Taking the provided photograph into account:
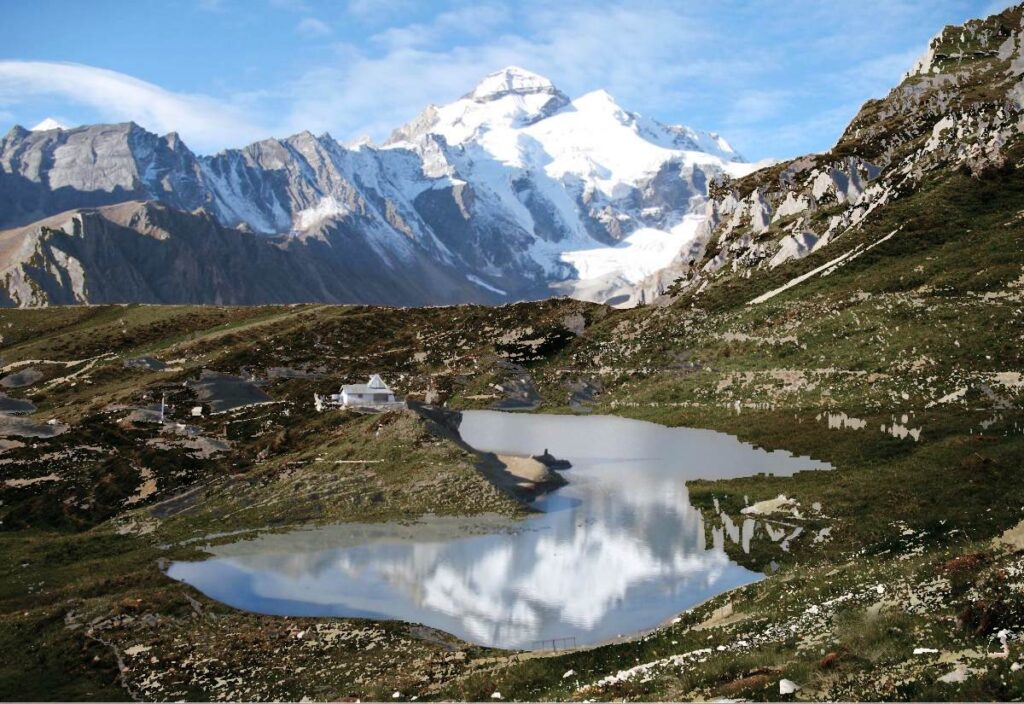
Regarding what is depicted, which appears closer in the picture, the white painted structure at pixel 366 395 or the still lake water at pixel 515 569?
the still lake water at pixel 515 569

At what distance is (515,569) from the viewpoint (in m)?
49.8

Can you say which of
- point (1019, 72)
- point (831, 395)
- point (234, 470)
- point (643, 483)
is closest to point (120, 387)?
point (234, 470)

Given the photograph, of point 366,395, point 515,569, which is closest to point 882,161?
point 366,395

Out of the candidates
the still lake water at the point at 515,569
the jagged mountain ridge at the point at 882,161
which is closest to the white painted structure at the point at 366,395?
the still lake water at the point at 515,569

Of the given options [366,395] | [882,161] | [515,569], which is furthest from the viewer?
[882,161]

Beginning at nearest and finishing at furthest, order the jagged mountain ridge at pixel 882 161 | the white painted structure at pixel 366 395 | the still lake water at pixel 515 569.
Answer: the still lake water at pixel 515 569 → the white painted structure at pixel 366 395 → the jagged mountain ridge at pixel 882 161

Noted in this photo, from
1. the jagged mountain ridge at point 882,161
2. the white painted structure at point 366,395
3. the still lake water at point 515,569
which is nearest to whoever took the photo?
the still lake water at point 515,569

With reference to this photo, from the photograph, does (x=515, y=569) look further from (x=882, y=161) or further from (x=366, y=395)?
(x=882, y=161)

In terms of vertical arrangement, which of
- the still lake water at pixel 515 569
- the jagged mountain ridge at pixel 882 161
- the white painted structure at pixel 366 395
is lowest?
the still lake water at pixel 515 569

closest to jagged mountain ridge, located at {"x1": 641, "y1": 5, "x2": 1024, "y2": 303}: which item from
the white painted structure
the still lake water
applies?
the white painted structure

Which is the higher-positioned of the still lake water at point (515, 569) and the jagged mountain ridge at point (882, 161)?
the jagged mountain ridge at point (882, 161)

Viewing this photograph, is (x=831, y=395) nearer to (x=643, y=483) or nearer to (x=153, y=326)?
(x=643, y=483)

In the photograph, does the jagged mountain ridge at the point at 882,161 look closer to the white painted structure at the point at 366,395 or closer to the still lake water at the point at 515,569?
the white painted structure at the point at 366,395

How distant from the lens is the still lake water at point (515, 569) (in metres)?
43.0
